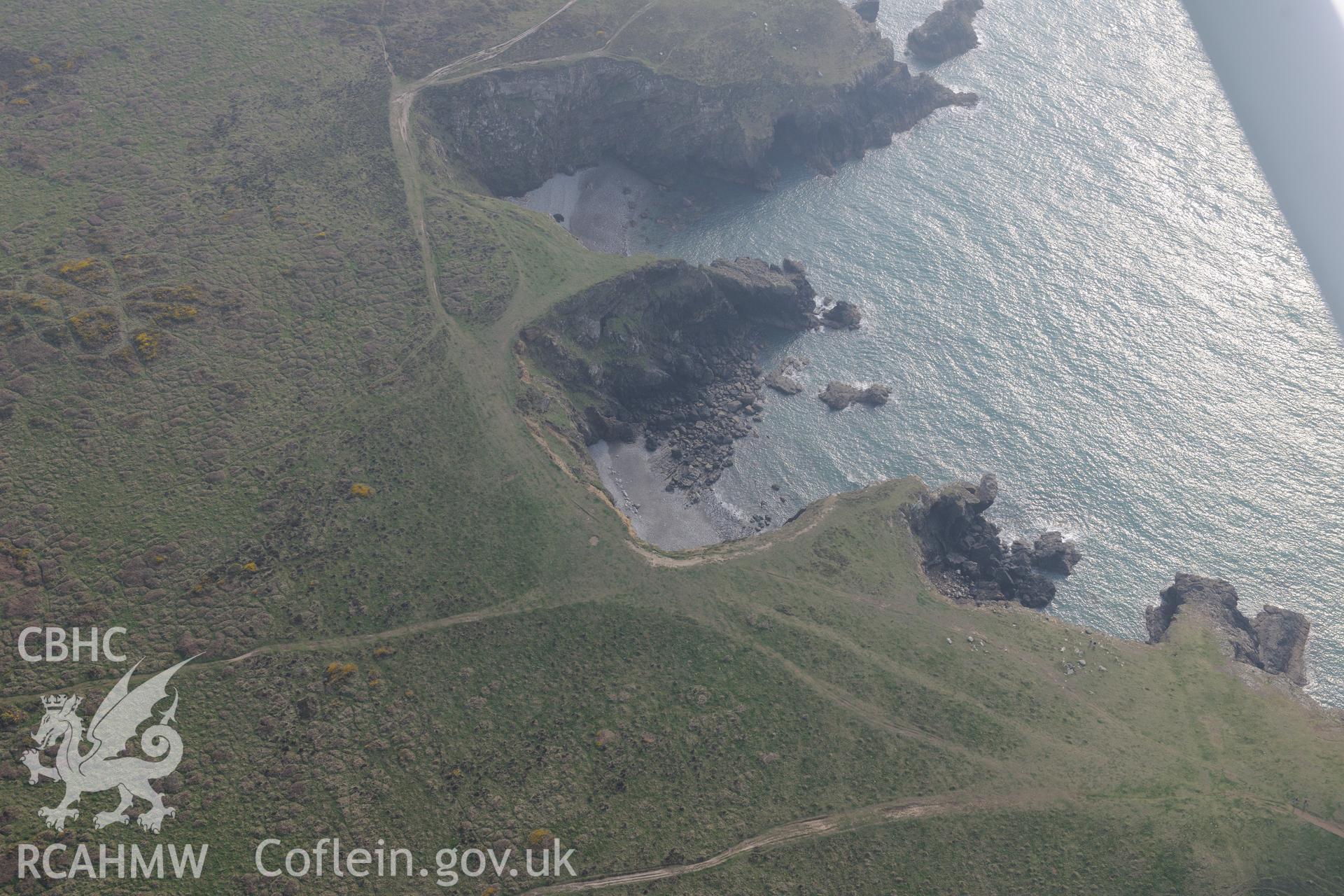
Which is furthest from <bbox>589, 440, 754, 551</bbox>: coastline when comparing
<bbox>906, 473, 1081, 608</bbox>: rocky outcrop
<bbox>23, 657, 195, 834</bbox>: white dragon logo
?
<bbox>23, 657, 195, 834</bbox>: white dragon logo

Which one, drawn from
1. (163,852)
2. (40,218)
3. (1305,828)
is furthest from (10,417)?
(1305,828)

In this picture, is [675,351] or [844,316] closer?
[675,351]

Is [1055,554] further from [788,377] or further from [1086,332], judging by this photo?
[788,377]

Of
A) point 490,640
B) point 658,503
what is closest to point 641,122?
point 658,503

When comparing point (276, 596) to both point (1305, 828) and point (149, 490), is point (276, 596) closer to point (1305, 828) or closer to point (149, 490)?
point (149, 490)

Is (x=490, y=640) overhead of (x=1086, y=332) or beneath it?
beneath

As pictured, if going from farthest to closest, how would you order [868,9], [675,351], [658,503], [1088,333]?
[868,9] → [1088,333] → [675,351] → [658,503]
